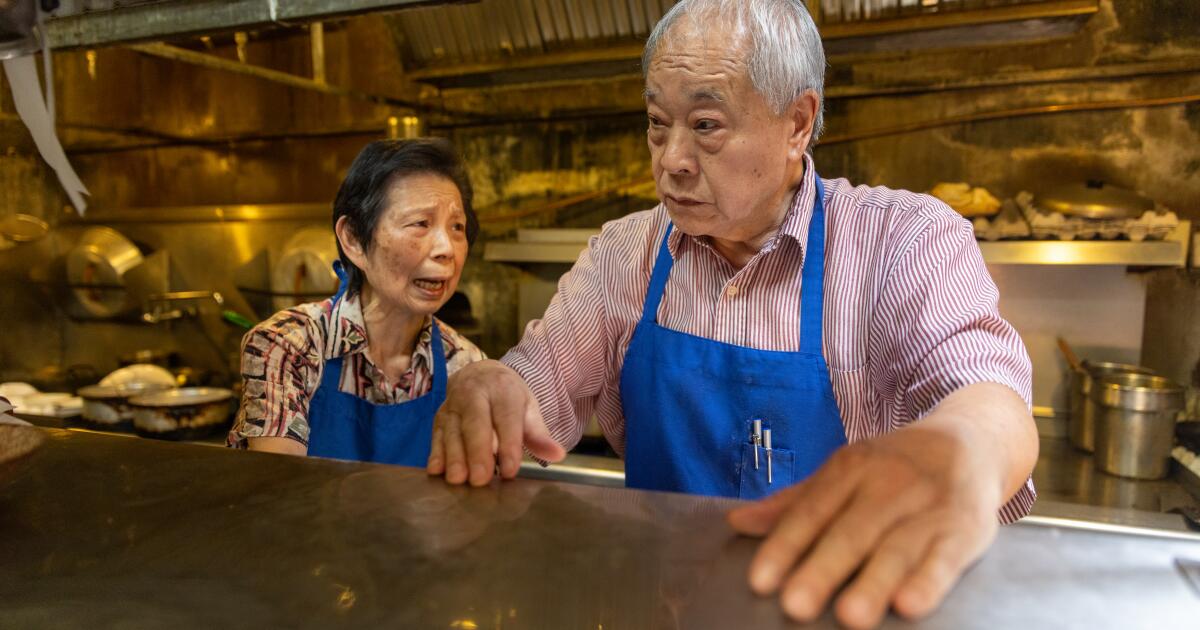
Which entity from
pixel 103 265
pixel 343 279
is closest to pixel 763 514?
pixel 343 279

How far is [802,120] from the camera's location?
1.40 metres

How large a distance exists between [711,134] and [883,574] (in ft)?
3.22

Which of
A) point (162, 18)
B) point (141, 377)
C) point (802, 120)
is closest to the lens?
point (162, 18)

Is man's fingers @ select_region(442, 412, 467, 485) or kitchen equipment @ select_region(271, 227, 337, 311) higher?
man's fingers @ select_region(442, 412, 467, 485)

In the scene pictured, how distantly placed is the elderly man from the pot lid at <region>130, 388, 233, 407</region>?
2136 mm

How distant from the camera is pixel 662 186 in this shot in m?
1.38

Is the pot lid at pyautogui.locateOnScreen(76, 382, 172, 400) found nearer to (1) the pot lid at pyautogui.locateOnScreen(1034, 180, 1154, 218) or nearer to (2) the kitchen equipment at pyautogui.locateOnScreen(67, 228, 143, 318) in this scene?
(2) the kitchen equipment at pyautogui.locateOnScreen(67, 228, 143, 318)

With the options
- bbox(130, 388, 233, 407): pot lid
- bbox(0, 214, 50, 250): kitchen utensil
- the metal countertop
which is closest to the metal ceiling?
bbox(130, 388, 233, 407): pot lid

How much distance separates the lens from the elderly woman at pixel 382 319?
1.88 meters

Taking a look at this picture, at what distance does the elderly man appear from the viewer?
42.0 inches

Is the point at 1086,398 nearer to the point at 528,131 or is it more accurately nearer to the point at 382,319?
the point at 382,319

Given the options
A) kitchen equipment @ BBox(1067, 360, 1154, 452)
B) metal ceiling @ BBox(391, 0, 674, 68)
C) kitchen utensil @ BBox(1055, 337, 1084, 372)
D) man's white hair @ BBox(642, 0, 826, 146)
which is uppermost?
metal ceiling @ BBox(391, 0, 674, 68)

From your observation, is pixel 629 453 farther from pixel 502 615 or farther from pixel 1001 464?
pixel 502 615

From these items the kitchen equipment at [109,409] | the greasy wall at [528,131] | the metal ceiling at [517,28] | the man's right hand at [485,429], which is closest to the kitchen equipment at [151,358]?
the greasy wall at [528,131]
